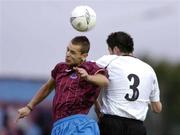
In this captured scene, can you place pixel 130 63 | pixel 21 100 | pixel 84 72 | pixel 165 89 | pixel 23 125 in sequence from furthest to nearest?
1. pixel 165 89
2. pixel 21 100
3. pixel 23 125
4. pixel 130 63
5. pixel 84 72

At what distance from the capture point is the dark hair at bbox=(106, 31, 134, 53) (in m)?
12.0

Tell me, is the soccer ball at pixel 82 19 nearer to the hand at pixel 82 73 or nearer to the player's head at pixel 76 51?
the player's head at pixel 76 51

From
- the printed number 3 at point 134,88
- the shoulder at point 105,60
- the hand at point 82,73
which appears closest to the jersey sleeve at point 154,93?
Answer: the printed number 3 at point 134,88

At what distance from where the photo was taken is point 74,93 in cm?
1167

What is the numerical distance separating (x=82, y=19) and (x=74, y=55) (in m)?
0.55

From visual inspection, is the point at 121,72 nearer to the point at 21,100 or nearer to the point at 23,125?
the point at 23,125

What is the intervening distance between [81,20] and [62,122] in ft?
4.30

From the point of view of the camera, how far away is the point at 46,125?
2772cm

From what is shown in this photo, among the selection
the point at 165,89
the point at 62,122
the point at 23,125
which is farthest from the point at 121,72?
the point at 165,89

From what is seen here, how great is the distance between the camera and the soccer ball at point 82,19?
1196cm

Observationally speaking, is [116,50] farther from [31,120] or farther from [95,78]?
[31,120]

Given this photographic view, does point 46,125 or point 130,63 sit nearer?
point 130,63

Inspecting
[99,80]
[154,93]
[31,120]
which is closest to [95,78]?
[99,80]

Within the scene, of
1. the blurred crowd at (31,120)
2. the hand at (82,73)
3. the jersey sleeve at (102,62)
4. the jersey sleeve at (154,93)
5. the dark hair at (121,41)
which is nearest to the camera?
the hand at (82,73)
